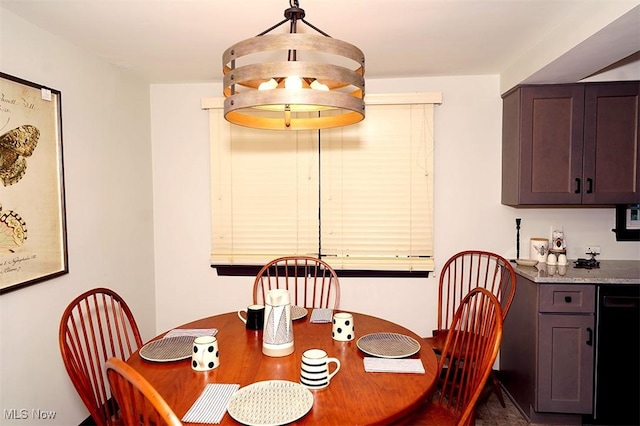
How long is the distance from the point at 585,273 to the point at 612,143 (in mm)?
882

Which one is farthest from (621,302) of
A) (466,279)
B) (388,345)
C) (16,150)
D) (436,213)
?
(16,150)

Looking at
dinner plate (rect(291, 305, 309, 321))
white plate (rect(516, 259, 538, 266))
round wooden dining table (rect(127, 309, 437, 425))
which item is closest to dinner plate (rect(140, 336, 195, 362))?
round wooden dining table (rect(127, 309, 437, 425))

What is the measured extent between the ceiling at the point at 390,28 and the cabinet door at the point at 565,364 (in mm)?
1530

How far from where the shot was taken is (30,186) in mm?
2119

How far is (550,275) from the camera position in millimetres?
2617

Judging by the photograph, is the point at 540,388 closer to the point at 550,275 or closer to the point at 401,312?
the point at 550,275

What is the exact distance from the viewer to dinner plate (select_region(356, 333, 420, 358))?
5.68 feet

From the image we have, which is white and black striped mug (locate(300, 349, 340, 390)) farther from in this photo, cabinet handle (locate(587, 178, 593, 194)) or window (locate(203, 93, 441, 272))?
cabinet handle (locate(587, 178, 593, 194))

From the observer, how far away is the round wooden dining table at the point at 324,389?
132cm

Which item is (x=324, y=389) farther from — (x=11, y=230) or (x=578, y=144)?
(x=578, y=144)

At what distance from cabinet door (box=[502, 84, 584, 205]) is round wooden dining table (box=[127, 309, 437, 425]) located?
1545 mm

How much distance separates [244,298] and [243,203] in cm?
76

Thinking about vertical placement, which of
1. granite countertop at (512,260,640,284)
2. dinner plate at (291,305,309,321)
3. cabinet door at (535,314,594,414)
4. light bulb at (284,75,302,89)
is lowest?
cabinet door at (535,314,594,414)

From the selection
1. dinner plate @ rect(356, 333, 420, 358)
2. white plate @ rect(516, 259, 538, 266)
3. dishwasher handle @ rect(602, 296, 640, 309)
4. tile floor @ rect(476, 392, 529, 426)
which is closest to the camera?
dinner plate @ rect(356, 333, 420, 358)
